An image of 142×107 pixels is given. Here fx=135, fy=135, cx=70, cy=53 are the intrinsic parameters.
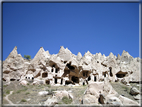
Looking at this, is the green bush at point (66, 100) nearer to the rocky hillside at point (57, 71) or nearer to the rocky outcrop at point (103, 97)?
the rocky outcrop at point (103, 97)

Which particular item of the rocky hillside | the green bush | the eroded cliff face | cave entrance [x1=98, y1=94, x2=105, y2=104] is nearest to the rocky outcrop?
cave entrance [x1=98, y1=94, x2=105, y2=104]

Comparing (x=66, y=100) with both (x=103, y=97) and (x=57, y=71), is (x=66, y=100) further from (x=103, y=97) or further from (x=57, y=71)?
(x=57, y=71)

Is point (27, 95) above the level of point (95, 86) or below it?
below

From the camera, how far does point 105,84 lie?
14.7m

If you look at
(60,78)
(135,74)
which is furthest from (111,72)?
(60,78)

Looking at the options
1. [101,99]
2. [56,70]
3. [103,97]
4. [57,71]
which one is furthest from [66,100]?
[56,70]

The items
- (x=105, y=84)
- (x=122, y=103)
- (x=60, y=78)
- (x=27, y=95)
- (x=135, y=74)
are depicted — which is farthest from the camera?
(x=135, y=74)

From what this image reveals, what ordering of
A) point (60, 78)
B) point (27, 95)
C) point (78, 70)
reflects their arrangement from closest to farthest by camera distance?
point (27, 95)
point (60, 78)
point (78, 70)

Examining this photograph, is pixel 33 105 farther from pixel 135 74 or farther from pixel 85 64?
pixel 135 74

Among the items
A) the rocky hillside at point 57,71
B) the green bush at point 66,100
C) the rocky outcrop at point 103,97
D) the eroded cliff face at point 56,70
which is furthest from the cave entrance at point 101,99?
the eroded cliff face at point 56,70

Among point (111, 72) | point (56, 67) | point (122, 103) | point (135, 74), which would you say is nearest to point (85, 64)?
point (56, 67)

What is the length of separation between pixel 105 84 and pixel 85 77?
15889 millimetres

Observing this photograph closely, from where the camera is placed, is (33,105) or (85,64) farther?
(85,64)

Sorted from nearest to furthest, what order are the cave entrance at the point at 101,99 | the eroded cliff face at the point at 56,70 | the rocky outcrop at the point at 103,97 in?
the rocky outcrop at the point at 103,97 < the cave entrance at the point at 101,99 < the eroded cliff face at the point at 56,70
